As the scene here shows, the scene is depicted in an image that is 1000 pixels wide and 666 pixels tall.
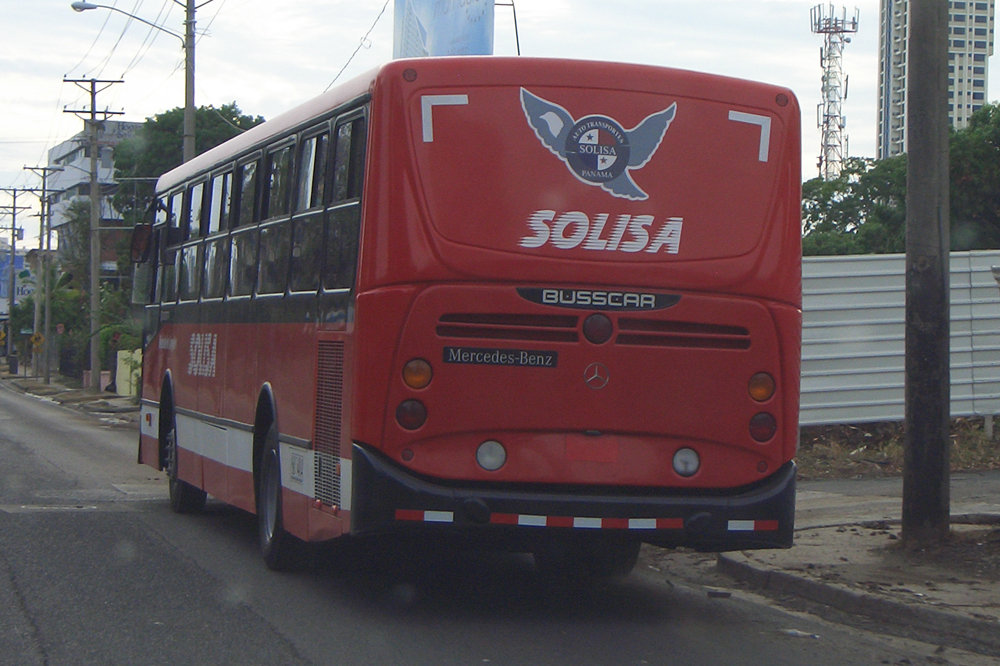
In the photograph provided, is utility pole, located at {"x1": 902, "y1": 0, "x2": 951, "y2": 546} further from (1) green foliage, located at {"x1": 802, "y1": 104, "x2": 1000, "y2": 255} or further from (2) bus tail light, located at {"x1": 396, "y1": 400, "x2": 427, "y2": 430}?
(1) green foliage, located at {"x1": 802, "y1": 104, "x2": 1000, "y2": 255}

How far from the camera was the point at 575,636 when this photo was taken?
7.88 metres

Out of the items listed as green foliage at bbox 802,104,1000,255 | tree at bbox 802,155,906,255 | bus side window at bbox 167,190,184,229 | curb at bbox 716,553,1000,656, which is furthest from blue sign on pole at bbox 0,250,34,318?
curb at bbox 716,553,1000,656

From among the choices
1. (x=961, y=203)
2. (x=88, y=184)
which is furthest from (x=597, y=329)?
(x=88, y=184)

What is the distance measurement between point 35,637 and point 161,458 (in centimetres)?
714

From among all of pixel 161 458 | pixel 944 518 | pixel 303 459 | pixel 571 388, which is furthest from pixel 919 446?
pixel 161 458

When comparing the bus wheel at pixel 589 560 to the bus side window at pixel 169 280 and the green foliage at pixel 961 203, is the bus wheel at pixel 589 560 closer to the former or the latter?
the bus side window at pixel 169 280

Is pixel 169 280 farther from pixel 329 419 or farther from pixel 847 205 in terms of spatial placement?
pixel 847 205

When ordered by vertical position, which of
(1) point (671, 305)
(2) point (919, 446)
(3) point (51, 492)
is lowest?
(3) point (51, 492)

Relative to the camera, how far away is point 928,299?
33.1ft

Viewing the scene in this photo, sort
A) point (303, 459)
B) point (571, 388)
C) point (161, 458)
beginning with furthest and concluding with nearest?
point (161, 458)
point (303, 459)
point (571, 388)

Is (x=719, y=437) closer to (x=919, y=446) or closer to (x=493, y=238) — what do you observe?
(x=493, y=238)

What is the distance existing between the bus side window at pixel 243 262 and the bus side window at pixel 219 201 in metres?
0.45

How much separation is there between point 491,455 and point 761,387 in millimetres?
1619

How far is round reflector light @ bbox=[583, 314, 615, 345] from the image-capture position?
26.3ft
